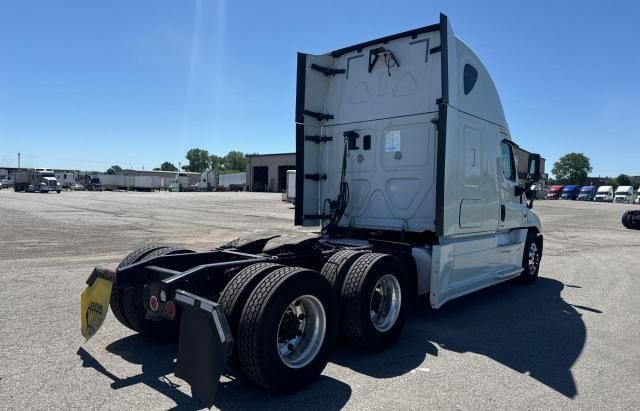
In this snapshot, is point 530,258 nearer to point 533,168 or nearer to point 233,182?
point 533,168

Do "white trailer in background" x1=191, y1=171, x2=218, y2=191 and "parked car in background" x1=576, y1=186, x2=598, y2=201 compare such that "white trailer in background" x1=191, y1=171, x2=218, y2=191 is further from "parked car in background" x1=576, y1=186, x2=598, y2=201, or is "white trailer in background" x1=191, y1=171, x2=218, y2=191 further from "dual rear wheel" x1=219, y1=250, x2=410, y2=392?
"dual rear wheel" x1=219, y1=250, x2=410, y2=392

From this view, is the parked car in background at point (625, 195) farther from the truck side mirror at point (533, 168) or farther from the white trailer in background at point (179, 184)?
the white trailer in background at point (179, 184)

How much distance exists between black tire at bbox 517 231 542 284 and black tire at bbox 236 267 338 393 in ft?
18.8

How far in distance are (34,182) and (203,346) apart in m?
64.0

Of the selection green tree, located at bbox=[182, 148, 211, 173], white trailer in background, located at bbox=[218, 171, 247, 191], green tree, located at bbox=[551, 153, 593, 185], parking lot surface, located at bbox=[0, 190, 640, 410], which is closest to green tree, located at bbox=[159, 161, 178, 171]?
green tree, located at bbox=[182, 148, 211, 173]

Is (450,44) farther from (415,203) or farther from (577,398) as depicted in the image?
(577,398)

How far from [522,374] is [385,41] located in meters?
4.58

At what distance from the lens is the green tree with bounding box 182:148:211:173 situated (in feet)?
515

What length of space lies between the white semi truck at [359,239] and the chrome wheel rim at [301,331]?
1 centimetres

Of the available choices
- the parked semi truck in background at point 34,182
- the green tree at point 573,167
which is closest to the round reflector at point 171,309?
the parked semi truck in background at point 34,182

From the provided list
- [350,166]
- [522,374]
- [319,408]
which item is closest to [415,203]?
[350,166]

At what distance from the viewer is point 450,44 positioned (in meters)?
5.39

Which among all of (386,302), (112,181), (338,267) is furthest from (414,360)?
(112,181)

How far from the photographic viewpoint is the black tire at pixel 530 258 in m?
8.15
